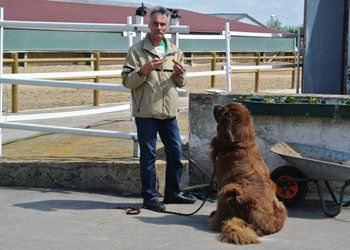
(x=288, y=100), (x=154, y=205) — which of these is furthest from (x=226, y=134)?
(x=288, y=100)

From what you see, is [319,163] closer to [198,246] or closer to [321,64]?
[198,246]

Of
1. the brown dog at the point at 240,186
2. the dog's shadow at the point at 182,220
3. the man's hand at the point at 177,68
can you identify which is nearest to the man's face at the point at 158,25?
the man's hand at the point at 177,68

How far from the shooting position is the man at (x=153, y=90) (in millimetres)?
4301

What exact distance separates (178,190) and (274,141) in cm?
126

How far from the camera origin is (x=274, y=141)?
514 centimetres

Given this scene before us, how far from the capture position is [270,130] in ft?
16.8

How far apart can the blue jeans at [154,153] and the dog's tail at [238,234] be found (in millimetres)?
1066

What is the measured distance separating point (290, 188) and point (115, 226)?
195 cm

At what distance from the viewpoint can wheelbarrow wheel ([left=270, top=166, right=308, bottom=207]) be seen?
4793 mm

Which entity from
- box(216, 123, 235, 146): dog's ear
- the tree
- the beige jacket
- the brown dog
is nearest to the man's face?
the beige jacket

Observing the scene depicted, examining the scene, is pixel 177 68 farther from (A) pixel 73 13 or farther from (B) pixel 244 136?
(A) pixel 73 13

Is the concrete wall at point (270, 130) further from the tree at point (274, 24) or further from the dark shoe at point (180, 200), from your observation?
the tree at point (274, 24)

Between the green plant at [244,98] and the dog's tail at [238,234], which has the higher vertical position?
the green plant at [244,98]

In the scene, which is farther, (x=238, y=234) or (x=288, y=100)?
(x=288, y=100)
